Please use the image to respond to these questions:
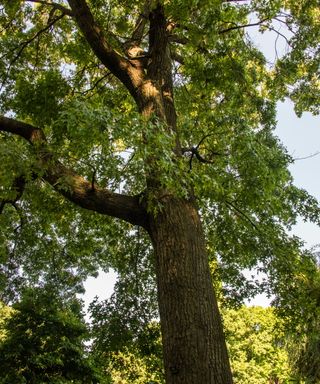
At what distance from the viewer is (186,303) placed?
4.39m

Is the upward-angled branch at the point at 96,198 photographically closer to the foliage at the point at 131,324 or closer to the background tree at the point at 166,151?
the background tree at the point at 166,151

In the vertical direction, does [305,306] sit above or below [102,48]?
below

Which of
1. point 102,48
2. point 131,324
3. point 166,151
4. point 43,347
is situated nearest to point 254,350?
point 43,347

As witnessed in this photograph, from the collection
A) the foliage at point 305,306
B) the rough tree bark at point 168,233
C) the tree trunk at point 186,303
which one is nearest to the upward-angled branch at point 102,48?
the rough tree bark at point 168,233

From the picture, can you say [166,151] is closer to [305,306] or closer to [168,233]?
[168,233]

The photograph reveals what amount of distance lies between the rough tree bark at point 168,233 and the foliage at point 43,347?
396 inches

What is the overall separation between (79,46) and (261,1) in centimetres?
381

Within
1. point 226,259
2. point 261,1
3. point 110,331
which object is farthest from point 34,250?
point 261,1

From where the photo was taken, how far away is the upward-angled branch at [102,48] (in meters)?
6.41

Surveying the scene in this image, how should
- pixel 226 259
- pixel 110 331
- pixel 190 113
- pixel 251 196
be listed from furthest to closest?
pixel 190 113 → pixel 226 259 → pixel 110 331 → pixel 251 196

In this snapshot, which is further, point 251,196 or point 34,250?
point 34,250

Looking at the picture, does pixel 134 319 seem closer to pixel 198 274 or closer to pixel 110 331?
pixel 110 331

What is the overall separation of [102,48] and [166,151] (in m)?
2.87

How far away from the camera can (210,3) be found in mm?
6527
